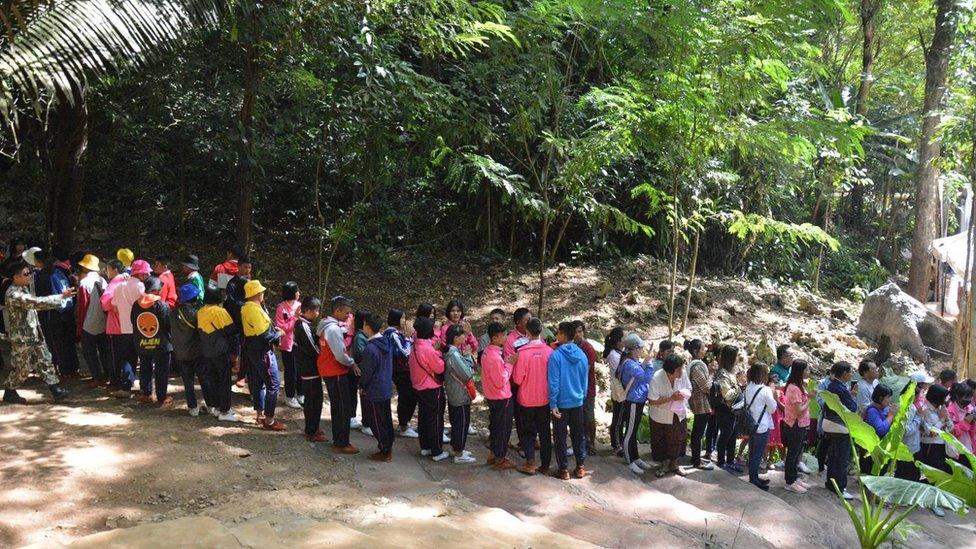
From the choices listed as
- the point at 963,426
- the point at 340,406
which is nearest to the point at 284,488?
the point at 340,406

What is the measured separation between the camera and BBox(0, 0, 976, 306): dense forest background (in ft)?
30.0

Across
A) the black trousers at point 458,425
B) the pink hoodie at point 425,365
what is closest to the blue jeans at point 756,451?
the black trousers at point 458,425

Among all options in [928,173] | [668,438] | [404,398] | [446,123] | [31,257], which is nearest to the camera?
[668,438]

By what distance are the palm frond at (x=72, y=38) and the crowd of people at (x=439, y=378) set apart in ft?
7.37

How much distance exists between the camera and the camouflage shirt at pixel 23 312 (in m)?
7.49

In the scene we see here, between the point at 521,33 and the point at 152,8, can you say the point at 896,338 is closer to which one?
the point at 521,33

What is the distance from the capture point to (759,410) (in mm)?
7715

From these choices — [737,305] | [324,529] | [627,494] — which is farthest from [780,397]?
[737,305]

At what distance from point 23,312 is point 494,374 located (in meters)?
4.66

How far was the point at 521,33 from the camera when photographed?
10773mm

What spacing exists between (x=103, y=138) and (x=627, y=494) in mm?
10204

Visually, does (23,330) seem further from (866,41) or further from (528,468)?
(866,41)

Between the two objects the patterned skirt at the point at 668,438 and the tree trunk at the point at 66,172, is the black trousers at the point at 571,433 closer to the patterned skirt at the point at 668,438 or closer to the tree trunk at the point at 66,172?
the patterned skirt at the point at 668,438

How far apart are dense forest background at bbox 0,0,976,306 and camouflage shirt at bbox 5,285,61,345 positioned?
164 centimetres
